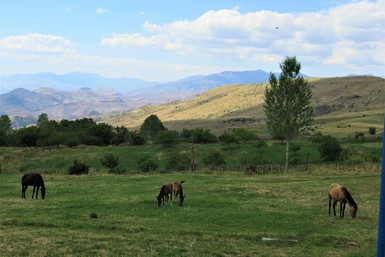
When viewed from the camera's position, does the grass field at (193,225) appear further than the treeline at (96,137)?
No

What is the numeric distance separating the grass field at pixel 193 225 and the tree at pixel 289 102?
2336 centimetres

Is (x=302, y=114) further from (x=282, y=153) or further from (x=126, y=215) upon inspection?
(x=126, y=215)

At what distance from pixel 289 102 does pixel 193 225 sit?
41.2 meters

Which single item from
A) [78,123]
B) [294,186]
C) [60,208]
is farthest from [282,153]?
[78,123]

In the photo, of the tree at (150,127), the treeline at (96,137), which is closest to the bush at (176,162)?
the treeline at (96,137)

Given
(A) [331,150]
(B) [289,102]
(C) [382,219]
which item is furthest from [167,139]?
(C) [382,219]

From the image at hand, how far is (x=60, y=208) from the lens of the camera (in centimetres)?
2681

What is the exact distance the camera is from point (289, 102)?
5925cm

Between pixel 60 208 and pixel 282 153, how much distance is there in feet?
218

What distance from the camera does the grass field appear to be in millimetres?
15578

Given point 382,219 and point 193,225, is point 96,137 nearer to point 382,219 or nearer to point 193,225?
point 193,225

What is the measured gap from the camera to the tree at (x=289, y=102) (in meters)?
59.1

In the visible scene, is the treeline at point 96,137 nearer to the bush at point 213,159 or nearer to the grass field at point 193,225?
the bush at point 213,159

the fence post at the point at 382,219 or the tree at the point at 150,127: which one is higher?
the tree at the point at 150,127
